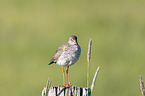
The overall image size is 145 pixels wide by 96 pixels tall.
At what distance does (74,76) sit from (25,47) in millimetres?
1677

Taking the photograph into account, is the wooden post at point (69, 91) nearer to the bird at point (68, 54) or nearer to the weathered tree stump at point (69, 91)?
the weathered tree stump at point (69, 91)

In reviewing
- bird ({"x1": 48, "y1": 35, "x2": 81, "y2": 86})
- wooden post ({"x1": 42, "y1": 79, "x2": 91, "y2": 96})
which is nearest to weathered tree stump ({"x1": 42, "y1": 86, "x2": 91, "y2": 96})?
wooden post ({"x1": 42, "y1": 79, "x2": 91, "y2": 96})

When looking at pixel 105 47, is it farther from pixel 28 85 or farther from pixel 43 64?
pixel 28 85

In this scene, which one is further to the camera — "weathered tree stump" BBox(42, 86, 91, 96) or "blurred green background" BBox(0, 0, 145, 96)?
"blurred green background" BBox(0, 0, 145, 96)

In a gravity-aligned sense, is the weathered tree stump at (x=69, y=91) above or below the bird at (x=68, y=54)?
below

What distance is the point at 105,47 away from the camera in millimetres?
8961

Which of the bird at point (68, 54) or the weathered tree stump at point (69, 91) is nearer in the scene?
the weathered tree stump at point (69, 91)

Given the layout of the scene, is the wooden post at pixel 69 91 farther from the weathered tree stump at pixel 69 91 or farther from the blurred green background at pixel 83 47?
the blurred green background at pixel 83 47

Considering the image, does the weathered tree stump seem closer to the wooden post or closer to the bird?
the wooden post

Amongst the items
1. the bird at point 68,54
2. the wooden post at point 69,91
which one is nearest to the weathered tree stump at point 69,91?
the wooden post at point 69,91

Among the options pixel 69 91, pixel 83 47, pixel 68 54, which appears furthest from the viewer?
pixel 83 47

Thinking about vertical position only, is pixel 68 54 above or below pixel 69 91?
above

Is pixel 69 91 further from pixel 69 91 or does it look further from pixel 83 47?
pixel 83 47

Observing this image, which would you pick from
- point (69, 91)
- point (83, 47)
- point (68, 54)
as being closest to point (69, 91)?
point (69, 91)
